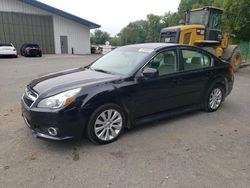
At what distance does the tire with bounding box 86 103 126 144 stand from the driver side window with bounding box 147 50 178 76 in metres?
1.09

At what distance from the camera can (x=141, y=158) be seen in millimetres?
3326

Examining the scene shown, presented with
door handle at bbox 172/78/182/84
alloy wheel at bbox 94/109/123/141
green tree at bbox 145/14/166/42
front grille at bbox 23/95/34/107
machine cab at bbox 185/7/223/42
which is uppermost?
green tree at bbox 145/14/166/42

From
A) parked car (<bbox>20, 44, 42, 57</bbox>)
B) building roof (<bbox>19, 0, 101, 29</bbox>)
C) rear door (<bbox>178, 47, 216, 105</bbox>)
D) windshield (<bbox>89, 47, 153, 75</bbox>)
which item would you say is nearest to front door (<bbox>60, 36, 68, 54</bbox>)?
building roof (<bbox>19, 0, 101, 29</bbox>)

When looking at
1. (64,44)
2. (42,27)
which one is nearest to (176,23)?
(64,44)

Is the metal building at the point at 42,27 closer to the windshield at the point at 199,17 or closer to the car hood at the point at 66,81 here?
the windshield at the point at 199,17

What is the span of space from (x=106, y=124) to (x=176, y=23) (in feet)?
203

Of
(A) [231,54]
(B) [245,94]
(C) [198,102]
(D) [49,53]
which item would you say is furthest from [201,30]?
(D) [49,53]

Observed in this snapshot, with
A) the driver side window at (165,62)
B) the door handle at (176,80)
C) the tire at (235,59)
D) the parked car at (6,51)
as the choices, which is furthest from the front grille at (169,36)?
the parked car at (6,51)

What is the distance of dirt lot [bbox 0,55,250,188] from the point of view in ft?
9.31

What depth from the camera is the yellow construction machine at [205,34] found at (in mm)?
10219

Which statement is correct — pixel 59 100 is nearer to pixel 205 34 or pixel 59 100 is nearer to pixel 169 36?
pixel 169 36

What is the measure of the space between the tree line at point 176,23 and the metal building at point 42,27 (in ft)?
50.0

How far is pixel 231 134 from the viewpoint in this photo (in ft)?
13.7

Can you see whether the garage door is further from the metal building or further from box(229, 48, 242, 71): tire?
box(229, 48, 242, 71): tire
